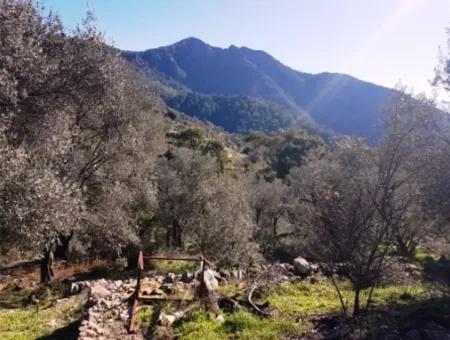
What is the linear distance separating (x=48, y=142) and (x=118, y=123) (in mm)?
5979

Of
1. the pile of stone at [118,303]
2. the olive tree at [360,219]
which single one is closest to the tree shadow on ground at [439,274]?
the olive tree at [360,219]

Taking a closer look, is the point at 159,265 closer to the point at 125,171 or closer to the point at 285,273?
the point at 125,171

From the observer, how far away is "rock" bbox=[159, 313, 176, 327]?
11383 millimetres

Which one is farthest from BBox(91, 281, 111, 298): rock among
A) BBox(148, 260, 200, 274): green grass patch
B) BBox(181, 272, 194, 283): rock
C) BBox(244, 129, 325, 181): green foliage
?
BBox(244, 129, 325, 181): green foliage

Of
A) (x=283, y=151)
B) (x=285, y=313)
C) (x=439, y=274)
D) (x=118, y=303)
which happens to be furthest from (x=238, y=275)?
(x=283, y=151)

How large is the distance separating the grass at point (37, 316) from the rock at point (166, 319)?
8.65 feet

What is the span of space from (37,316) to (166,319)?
559cm

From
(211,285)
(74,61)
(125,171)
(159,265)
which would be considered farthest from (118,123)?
(159,265)

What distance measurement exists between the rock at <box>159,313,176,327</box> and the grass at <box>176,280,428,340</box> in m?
0.28

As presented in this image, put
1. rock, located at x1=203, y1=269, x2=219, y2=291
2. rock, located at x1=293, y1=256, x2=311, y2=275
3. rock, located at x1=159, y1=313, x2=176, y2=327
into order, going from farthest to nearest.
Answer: rock, located at x1=293, y1=256, x2=311, y2=275 → rock, located at x1=203, y1=269, x2=219, y2=291 → rock, located at x1=159, y1=313, x2=176, y2=327

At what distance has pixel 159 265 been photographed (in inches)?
1087

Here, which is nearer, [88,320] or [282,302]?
[88,320]

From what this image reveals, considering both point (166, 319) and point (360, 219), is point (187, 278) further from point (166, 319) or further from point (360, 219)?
point (360, 219)

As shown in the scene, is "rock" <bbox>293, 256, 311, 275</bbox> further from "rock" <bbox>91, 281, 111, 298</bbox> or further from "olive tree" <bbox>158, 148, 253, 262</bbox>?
"rock" <bbox>91, 281, 111, 298</bbox>
